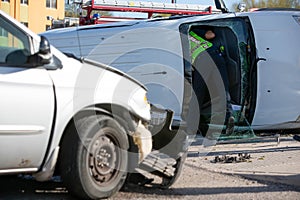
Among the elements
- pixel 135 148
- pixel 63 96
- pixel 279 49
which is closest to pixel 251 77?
pixel 279 49

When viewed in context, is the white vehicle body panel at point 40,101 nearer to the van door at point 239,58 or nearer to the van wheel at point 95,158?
the van wheel at point 95,158

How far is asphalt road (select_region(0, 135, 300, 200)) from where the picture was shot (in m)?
5.58

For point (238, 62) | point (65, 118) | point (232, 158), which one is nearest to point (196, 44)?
point (238, 62)

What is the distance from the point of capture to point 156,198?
5504mm

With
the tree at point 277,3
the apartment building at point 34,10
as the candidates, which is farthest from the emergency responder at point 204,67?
the apartment building at point 34,10

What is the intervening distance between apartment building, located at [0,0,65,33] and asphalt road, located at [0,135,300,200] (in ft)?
103

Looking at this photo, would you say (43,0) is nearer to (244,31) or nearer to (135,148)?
(244,31)

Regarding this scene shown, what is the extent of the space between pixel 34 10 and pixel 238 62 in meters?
34.3

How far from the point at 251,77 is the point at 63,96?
176 inches

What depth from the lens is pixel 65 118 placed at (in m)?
4.93

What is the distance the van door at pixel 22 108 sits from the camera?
457cm

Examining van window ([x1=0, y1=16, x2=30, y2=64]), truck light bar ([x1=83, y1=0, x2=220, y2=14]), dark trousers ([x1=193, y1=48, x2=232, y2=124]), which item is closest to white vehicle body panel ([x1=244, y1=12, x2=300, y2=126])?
dark trousers ([x1=193, y1=48, x2=232, y2=124])

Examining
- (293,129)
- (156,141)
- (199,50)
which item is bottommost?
(293,129)

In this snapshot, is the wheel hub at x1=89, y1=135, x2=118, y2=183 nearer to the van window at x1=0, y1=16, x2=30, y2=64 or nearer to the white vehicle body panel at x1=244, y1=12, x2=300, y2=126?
the van window at x1=0, y1=16, x2=30, y2=64
